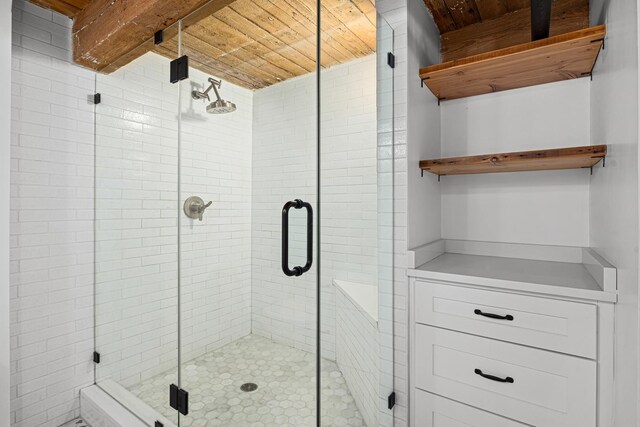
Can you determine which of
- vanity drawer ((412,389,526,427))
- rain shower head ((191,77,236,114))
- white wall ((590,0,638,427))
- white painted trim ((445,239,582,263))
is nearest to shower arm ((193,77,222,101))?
rain shower head ((191,77,236,114))

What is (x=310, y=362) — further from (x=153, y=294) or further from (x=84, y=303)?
(x=84, y=303)

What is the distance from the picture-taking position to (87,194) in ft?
6.99

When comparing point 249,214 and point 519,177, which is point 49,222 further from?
point 519,177

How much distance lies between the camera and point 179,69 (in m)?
1.61

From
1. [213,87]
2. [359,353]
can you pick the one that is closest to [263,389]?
[359,353]

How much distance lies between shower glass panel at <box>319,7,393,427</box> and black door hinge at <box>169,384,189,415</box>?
2.28ft

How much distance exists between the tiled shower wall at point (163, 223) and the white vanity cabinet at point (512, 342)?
0.89 meters

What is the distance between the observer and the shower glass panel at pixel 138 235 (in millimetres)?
1687

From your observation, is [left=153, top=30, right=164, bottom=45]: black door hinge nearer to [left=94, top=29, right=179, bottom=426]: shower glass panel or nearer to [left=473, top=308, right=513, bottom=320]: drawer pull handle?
[left=94, top=29, right=179, bottom=426]: shower glass panel

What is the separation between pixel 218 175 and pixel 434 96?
140cm

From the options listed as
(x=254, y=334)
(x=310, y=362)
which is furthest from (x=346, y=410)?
(x=254, y=334)

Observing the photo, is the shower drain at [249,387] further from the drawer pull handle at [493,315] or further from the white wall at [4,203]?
the white wall at [4,203]

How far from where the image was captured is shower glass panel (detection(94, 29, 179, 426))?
66.4 inches

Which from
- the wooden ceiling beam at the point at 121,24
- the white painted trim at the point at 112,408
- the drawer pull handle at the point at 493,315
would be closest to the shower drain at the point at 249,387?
the white painted trim at the point at 112,408
